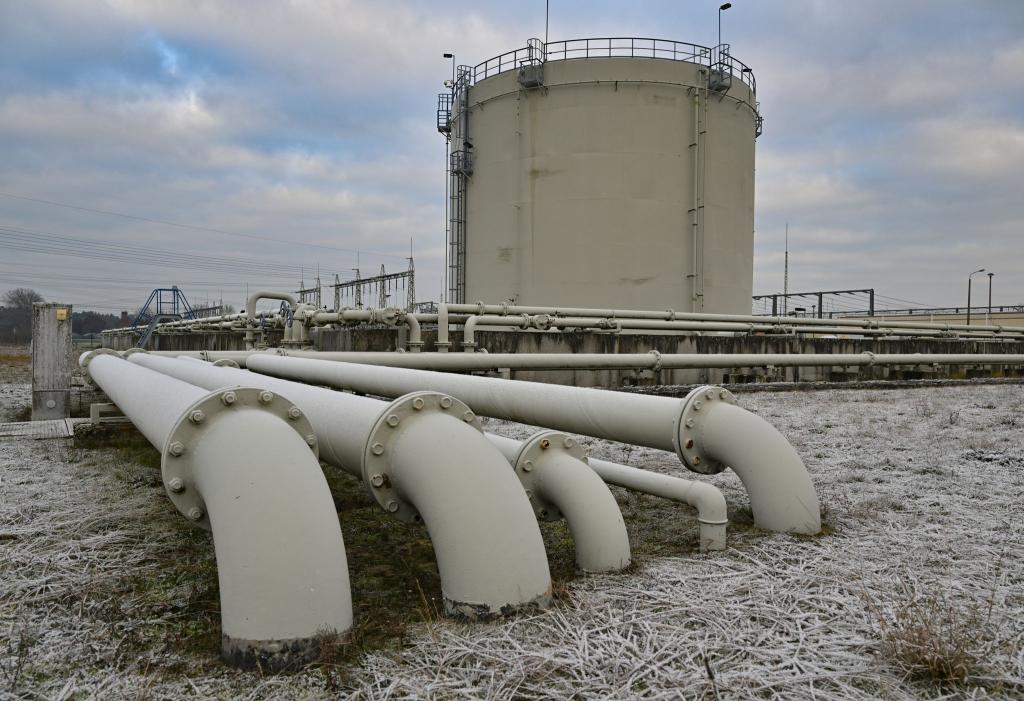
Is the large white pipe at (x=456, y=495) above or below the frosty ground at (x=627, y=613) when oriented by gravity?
above

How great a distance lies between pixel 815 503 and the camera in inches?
134

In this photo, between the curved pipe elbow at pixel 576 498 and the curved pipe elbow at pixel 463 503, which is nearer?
the curved pipe elbow at pixel 463 503

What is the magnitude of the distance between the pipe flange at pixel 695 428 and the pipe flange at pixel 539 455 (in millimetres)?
479

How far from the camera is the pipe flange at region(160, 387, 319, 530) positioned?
7.30 ft

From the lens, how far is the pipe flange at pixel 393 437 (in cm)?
245

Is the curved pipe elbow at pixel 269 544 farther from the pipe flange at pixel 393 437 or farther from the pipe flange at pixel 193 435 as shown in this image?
the pipe flange at pixel 393 437

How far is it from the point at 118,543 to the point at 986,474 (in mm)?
5426

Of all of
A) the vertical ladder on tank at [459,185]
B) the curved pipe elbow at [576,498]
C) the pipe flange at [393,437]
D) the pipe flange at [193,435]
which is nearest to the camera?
the pipe flange at [193,435]

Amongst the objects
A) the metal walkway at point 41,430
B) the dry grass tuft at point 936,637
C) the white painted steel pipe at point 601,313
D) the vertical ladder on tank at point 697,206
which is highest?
the vertical ladder on tank at point 697,206

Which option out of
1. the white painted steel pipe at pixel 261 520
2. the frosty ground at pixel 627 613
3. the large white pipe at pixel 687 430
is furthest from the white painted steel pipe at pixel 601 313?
the white painted steel pipe at pixel 261 520

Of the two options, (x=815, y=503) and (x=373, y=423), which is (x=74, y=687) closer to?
(x=373, y=423)

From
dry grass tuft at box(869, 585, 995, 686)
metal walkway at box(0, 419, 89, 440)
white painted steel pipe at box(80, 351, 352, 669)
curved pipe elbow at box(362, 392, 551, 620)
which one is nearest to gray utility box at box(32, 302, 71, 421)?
metal walkway at box(0, 419, 89, 440)

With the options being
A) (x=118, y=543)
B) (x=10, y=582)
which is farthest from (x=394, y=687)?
(x=118, y=543)

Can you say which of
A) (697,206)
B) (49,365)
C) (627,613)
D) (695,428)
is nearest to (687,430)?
(695,428)
